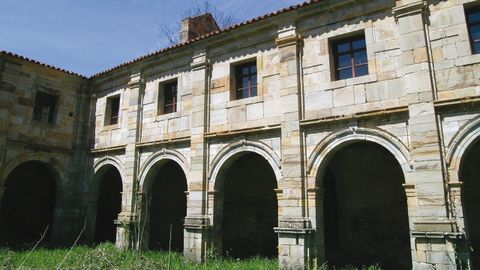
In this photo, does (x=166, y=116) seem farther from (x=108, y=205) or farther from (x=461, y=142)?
(x=461, y=142)

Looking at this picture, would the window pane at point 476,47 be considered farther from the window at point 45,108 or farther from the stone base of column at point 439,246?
the window at point 45,108

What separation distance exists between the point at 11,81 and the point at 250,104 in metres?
8.10

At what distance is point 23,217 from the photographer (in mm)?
13273

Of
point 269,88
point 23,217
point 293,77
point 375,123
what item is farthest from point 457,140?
point 23,217

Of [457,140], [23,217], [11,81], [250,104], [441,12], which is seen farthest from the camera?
[23,217]

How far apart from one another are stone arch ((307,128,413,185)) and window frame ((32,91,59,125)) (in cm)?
967

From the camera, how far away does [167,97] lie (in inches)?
484

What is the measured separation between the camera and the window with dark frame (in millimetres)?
12078

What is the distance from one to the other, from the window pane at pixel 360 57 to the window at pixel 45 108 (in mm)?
10549

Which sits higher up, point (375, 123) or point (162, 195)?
point (375, 123)

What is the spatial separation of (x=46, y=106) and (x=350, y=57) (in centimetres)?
1051

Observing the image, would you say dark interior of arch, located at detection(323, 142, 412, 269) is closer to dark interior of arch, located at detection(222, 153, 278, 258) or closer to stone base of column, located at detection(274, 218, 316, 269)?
dark interior of arch, located at detection(222, 153, 278, 258)

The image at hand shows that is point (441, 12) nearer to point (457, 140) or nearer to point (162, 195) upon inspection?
point (457, 140)

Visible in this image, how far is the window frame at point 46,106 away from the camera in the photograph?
13082 mm
